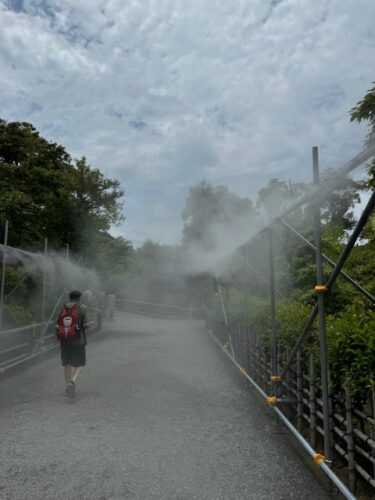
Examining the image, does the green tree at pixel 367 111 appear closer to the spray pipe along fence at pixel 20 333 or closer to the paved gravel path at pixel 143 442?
the paved gravel path at pixel 143 442

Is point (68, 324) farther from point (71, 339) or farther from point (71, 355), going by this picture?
point (71, 355)

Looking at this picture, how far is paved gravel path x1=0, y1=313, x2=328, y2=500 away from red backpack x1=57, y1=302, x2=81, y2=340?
2.80ft

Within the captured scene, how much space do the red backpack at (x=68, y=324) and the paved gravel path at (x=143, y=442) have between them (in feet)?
2.80

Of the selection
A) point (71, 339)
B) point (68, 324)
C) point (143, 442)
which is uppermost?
point (68, 324)

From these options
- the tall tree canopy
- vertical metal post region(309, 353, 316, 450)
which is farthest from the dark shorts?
the tall tree canopy

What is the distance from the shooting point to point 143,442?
3.96m

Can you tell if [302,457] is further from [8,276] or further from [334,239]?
[8,276]

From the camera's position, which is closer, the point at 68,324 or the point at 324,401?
the point at 324,401

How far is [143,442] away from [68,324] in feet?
8.07

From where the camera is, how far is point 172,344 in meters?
11.6

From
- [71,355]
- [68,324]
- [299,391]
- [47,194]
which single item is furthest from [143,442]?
[47,194]

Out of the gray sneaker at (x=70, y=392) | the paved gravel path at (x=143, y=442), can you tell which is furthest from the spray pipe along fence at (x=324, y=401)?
the gray sneaker at (x=70, y=392)

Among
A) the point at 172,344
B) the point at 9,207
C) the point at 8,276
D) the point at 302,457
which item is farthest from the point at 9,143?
the point at 302,457

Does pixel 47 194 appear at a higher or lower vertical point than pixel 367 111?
higher
